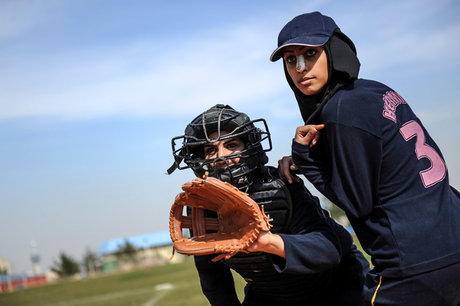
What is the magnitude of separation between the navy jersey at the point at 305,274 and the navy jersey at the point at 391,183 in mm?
447

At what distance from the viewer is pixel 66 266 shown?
57.2 meters

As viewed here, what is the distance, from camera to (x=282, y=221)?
3525mm

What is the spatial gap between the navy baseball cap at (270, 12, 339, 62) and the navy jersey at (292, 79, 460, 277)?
371 millimetres

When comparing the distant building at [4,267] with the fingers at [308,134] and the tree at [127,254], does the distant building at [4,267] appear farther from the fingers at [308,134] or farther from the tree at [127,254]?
the fingers at [308,134]

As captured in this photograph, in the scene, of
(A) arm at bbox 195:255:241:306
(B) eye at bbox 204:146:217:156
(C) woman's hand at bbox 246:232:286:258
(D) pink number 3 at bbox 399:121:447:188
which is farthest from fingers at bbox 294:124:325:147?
(A) arm at bbox 195:255:241:306

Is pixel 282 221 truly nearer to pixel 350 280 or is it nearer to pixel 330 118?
pixel 350 280

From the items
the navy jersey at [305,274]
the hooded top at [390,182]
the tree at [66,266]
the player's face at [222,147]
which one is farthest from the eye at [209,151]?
the tree at [66,266]

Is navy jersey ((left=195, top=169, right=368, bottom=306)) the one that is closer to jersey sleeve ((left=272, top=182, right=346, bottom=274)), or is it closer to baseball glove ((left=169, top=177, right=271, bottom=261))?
jersey sleeve ((left=272, top=182, right=346, bottom=274))

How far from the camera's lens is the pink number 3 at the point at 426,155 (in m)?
2.69

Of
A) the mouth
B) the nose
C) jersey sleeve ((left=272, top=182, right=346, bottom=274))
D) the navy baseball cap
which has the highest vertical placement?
the navy baseball cap

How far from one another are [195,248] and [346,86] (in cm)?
130

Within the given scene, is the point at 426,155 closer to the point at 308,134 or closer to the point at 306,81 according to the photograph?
the point at 308,134

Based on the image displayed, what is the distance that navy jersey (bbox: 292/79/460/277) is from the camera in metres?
2.60

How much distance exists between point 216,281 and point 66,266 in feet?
189
